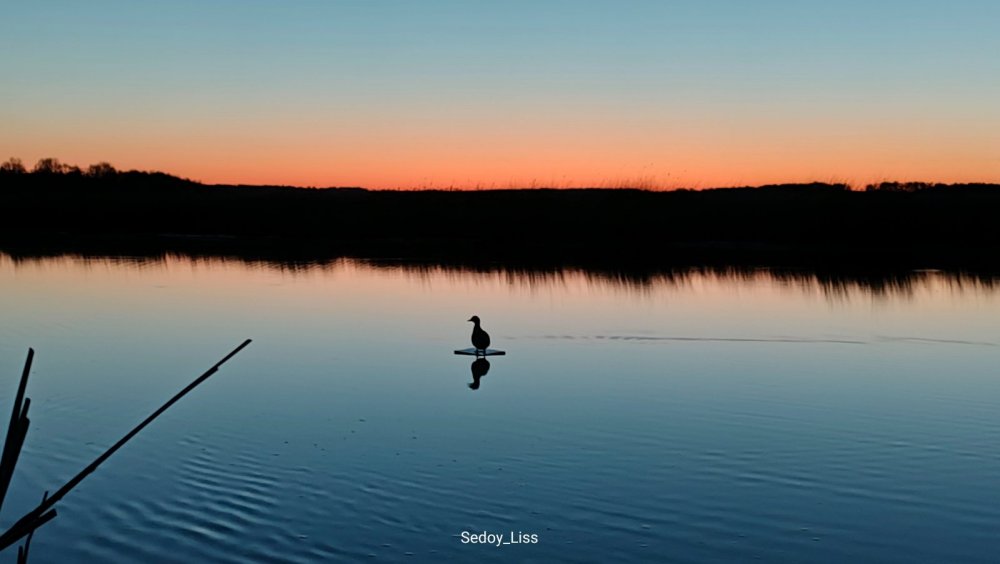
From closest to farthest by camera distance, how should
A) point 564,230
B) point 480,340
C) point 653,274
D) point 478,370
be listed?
1. point 478,370
2. point 480,340
3. point 653,274
4. point 564,230

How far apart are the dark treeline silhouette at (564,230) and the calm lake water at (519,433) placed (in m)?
13.9

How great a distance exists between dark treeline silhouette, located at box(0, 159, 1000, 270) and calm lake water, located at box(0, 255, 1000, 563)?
547 inches

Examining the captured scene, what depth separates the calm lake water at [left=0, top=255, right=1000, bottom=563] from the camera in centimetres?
689

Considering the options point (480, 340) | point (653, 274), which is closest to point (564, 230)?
point (653, 274)

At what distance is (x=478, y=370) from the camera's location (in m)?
13.9

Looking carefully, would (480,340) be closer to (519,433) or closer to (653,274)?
(519,433)

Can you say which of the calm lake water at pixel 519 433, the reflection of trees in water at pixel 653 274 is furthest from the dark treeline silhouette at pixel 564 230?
the calm lake water at pixel 519 433

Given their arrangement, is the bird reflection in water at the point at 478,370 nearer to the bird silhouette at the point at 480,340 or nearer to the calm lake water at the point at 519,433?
the calm lake water at the point at 519,433

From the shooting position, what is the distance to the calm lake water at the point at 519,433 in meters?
6.89

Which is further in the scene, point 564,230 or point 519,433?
point 564,230

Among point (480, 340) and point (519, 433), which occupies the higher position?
point (480, 340)

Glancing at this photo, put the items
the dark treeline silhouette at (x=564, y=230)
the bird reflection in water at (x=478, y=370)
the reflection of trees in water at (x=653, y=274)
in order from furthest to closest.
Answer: the dark treeline silhouette at (x=564, y=230) → the reflection of trees in water at (x=653, y=274) → the bird reflection in water at (x=478, y=370)

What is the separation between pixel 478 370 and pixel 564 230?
31.8 metres

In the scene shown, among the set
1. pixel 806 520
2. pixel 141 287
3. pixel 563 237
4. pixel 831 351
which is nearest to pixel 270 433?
pixel 806 520
